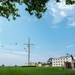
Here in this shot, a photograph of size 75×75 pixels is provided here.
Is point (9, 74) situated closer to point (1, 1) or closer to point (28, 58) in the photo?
point (1, 1)

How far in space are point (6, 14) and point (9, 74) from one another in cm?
563

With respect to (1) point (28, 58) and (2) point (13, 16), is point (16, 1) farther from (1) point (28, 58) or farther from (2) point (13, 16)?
(1) point (28, 58)

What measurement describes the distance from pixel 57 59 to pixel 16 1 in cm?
13112

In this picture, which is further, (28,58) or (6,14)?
(28,58)

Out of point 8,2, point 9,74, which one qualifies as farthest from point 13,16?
point 9,74

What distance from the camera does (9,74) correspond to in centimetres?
2534

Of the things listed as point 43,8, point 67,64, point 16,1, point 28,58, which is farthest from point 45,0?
point 28,58

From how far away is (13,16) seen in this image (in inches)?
938

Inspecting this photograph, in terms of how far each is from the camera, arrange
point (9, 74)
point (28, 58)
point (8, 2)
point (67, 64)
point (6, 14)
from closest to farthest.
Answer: point (8, 2) < point (6, 14) < point (9, 74) < point (67, 64) < point (28, 58)

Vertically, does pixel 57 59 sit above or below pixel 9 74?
above

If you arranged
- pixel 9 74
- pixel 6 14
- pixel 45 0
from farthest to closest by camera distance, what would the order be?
1. pixel 9 74
2. pixel 6 14
3. pixel 45 0

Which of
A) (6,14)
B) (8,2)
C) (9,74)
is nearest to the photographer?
(8,2)

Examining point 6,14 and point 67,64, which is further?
point 67,64

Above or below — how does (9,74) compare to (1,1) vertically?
below
